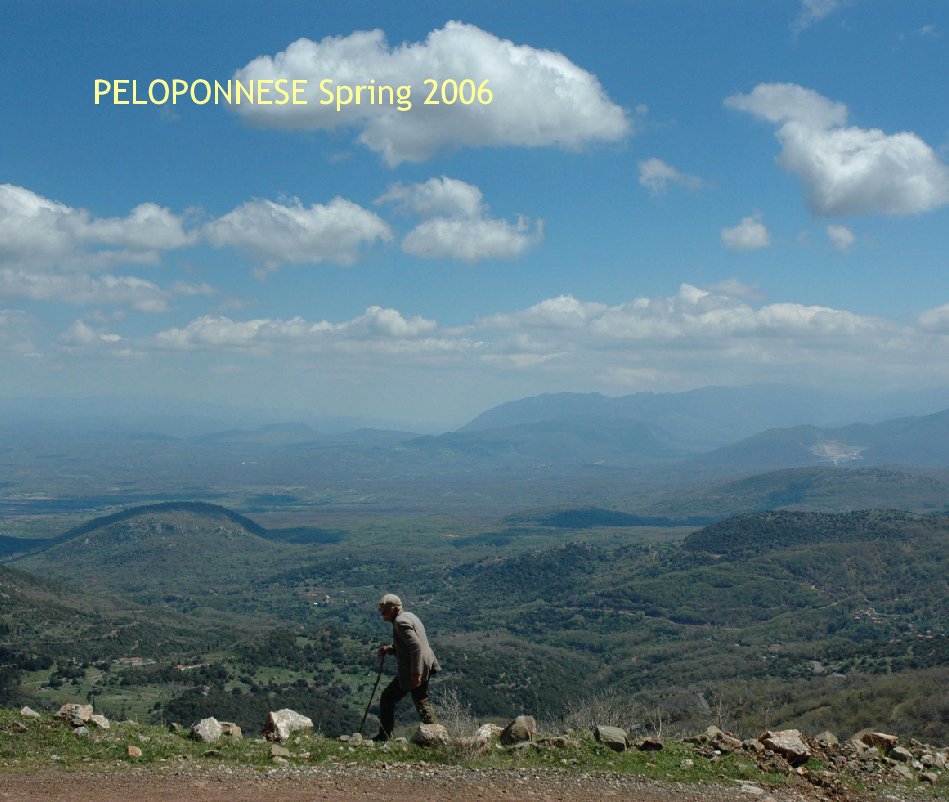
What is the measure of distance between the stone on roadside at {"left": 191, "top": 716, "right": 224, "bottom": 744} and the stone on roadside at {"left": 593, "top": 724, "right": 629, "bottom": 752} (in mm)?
6595

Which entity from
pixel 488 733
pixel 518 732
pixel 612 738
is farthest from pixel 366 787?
pixel 612 738

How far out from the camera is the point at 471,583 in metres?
178

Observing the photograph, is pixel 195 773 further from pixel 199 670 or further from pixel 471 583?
pixel 471 583

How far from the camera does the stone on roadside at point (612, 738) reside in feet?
42.6

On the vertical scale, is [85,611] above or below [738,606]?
above

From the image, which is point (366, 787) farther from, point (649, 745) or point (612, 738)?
point (649, 745)

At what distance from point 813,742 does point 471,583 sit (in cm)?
16846

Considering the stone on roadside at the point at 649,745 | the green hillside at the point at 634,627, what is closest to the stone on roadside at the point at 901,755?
the stone on roadside at the point at 649,745

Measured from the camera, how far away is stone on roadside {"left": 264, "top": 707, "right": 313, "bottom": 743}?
13.2 m

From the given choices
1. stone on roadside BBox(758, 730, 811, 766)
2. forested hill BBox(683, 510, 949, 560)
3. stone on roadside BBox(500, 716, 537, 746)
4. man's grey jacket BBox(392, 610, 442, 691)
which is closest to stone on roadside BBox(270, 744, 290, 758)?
man's grey jacket BBox(392, 610, 442, 691)

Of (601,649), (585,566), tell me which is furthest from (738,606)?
(585,566)

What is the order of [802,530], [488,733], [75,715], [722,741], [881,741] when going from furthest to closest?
[802,530] < [881,741] < [722,741] < [75,715] < [488,733]

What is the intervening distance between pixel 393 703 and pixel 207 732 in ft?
11.0

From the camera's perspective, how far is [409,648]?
12156mm
